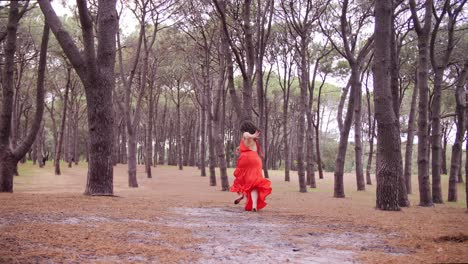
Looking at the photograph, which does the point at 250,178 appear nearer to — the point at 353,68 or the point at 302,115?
the point at 353,68

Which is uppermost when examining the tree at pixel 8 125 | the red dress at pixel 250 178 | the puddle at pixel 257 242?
the tree at pixel 8 125

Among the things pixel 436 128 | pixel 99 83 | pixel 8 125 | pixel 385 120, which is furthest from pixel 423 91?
pixel 8 125

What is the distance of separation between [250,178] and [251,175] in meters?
0.07

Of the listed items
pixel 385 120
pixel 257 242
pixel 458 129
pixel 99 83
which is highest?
pixel 99 83

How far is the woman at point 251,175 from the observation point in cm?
812

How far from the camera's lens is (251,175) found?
8117mm

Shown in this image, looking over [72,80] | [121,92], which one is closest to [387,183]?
[72,80]

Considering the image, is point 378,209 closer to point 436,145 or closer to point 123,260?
point 436,145

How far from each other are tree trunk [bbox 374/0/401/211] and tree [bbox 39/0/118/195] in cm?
588

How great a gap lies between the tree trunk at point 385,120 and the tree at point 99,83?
588 centimetres

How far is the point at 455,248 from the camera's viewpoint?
13.3 feet

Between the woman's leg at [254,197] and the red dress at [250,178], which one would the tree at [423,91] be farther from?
the woman's leg at [254,197]

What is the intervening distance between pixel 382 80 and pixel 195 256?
6415 millimetres

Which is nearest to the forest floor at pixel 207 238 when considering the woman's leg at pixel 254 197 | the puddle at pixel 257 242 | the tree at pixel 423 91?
the puddle at pixel 257 242
